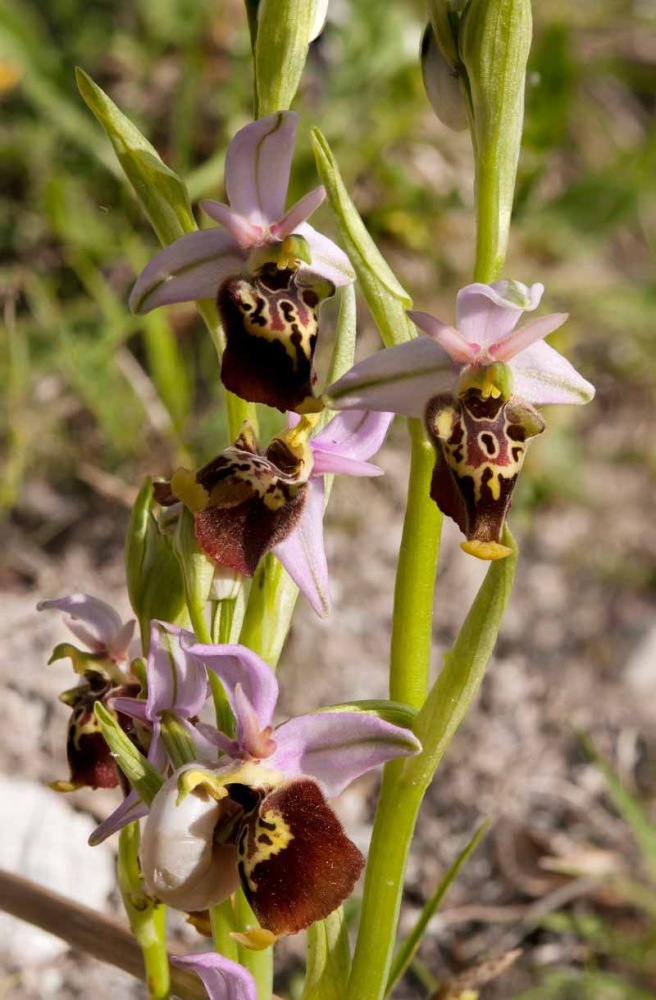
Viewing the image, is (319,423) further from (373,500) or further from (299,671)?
(373,500)

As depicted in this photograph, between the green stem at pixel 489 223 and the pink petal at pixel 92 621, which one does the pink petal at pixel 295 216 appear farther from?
the pink petal at pixel 92 621

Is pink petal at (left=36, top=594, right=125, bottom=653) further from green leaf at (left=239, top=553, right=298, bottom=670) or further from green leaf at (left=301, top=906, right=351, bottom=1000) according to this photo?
green leaf at (left=301, top=906, right=351, bottom=1000)

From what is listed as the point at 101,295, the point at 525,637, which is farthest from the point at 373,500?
the point at 101,295

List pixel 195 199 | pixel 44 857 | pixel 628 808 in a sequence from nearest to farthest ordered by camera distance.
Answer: pixel 628 808 < pixel 44 857 < pixel 195 199

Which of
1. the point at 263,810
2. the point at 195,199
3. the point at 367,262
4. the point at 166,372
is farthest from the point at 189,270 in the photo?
the point at 195,199

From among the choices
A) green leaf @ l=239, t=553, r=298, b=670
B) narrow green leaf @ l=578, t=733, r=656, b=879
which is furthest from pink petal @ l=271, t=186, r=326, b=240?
narrow green leaf @ l=578, t=733, r=656, b=879

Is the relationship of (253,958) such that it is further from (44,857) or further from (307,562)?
(44,857)
